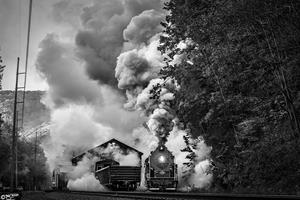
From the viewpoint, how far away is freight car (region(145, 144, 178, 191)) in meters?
29.3

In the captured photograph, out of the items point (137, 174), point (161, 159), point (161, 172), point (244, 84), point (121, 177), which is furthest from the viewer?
point (137, 174)

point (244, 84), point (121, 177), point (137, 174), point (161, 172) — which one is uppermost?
point (244, 84)

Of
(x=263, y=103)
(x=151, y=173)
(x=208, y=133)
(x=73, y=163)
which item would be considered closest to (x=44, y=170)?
(x=73, y=163)

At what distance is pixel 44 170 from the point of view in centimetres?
9681

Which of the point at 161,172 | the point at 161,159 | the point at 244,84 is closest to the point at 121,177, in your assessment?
the point at 161,159

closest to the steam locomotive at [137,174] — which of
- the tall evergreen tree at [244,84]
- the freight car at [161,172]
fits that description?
the freight car at [161,172]

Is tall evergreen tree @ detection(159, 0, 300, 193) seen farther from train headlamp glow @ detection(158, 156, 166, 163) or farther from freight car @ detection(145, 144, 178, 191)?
train headlamp glow @ detection(158, 156, 166, 163)

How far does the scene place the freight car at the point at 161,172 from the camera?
29312mm

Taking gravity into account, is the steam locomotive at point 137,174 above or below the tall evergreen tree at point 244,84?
below

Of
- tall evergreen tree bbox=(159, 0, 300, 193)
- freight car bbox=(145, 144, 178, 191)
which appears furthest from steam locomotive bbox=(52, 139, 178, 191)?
tall evergreen tree bbox=(159, 0, 300, 193)

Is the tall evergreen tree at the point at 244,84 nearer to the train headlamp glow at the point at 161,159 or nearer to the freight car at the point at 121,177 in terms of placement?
the train headlamp glow at the point at 161,159

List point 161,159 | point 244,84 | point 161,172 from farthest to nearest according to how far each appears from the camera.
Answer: point 161,159 → point 161,172 → point 244,84

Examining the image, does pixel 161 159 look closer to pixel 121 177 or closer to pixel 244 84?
pixel 121 177

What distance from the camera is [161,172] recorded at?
2975 cm
